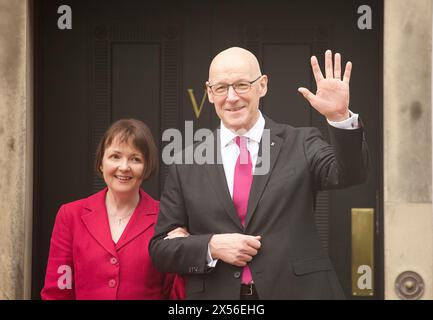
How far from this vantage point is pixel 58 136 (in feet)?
15.6

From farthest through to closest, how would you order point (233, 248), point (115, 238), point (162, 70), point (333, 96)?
point (162, 70) < point (115, 238) < point (233, 248) < point (333, 96)

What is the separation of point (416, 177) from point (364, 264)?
612 millimetres

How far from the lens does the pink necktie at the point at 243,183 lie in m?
4.30

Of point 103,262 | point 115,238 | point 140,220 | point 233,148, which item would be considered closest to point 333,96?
point 233,148

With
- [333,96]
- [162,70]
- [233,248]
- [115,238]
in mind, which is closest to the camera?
[333,96]

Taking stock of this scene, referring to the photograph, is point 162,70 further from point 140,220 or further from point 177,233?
point 177,233

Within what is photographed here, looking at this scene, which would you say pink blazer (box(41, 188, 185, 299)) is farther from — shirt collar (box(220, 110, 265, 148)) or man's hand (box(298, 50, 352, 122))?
man's hand (box(298, 50, 352, 122))

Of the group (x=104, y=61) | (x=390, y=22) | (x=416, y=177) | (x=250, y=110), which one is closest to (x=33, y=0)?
(x=104, y=61)

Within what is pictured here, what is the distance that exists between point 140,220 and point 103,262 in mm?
310

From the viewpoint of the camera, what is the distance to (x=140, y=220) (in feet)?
14.5

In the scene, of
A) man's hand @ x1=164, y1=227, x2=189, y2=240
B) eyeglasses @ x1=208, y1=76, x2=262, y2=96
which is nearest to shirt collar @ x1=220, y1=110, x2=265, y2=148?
eyeglasses @ x1=208, y1=76, x2=262, y2=96

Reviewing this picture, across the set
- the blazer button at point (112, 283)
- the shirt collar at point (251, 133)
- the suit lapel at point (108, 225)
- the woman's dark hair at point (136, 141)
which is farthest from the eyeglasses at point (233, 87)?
the blazer button at point (112, 283)

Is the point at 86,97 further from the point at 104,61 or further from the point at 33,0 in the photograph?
the point at 33,0

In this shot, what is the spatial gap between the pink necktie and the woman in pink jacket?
13.7 inches
